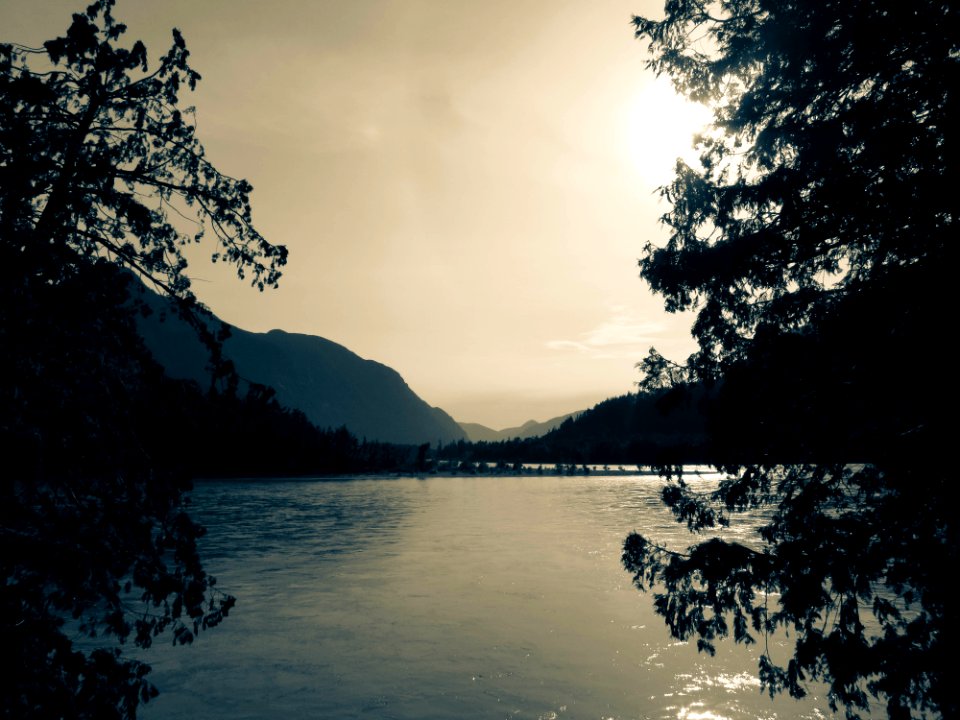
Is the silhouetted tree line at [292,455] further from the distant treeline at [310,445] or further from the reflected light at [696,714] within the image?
the reflected light at [696,714]

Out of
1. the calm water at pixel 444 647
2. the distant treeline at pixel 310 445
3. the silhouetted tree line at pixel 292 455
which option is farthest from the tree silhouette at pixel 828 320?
the silhouetted tree line at pixel 292 455

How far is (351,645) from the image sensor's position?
1362 cm

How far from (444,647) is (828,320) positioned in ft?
36.4

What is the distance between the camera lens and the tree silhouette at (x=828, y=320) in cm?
726

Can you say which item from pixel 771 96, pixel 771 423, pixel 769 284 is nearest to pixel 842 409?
pixel 771 423

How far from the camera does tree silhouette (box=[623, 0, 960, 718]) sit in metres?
7.26

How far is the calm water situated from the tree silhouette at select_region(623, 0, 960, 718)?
10.3 ft

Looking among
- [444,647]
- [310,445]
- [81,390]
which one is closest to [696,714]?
[444,647]

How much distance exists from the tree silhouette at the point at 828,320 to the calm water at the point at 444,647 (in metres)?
3.13

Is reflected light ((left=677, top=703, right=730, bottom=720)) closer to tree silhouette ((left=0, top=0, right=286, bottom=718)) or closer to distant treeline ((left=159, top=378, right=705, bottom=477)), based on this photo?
distant treeline ((left=159, top=378, right=705, bottom=477))

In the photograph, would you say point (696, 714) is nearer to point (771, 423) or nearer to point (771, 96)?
point (771, 423)

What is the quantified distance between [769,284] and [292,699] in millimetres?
11685

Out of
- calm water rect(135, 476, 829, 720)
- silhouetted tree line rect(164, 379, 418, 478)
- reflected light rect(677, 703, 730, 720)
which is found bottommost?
calm water rect(135, 476, 829, 720)

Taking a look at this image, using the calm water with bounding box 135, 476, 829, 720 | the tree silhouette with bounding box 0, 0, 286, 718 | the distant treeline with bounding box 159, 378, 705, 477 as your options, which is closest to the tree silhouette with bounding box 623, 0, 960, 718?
the distant treeline with bounding box 159, 378, 705, 477
